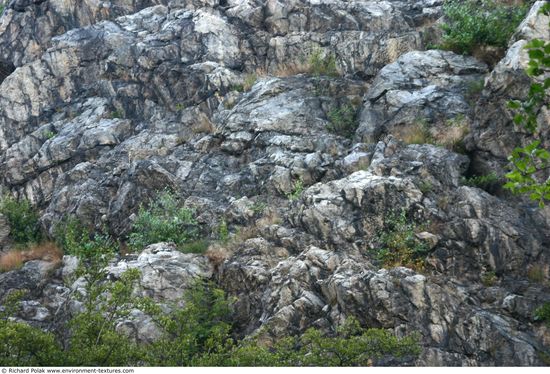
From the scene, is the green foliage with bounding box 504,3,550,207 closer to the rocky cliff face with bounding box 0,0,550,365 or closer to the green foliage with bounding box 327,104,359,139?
the rocky cliff face with bounding box 0,0,550,365

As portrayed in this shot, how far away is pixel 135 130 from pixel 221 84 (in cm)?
354

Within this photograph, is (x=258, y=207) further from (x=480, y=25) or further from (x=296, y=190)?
(x=480, y=25)

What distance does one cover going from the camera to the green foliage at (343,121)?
62.7ft

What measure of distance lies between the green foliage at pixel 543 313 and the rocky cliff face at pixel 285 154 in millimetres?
249

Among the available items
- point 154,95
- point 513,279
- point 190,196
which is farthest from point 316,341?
point 154,95

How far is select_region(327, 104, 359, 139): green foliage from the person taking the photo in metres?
19.1

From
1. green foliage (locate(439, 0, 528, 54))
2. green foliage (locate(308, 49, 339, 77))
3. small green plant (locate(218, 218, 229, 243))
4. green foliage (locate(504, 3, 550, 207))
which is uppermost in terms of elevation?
green foliage (locate(504, 3, 550, 207))

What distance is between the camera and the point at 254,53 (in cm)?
2375

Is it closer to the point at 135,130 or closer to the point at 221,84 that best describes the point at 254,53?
the point at 221,84

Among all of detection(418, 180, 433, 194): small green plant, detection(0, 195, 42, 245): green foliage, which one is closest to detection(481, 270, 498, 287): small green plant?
detection(418, 180, 433, 194): small green plant

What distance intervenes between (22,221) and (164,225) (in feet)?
20.5

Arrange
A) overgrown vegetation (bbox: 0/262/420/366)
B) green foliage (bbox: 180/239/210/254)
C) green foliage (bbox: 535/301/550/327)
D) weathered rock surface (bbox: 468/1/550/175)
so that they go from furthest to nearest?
green foliage (bbox: 180/239/210/254) < weathered rock surface (bbox: 468/1/550/175) < green foliage (bbox: 535/301/550/327) < overgrown vegetation (bbox: 0/262/420/366)

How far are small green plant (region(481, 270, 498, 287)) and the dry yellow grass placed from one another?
454 inches

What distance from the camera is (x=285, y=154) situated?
18.3 m
